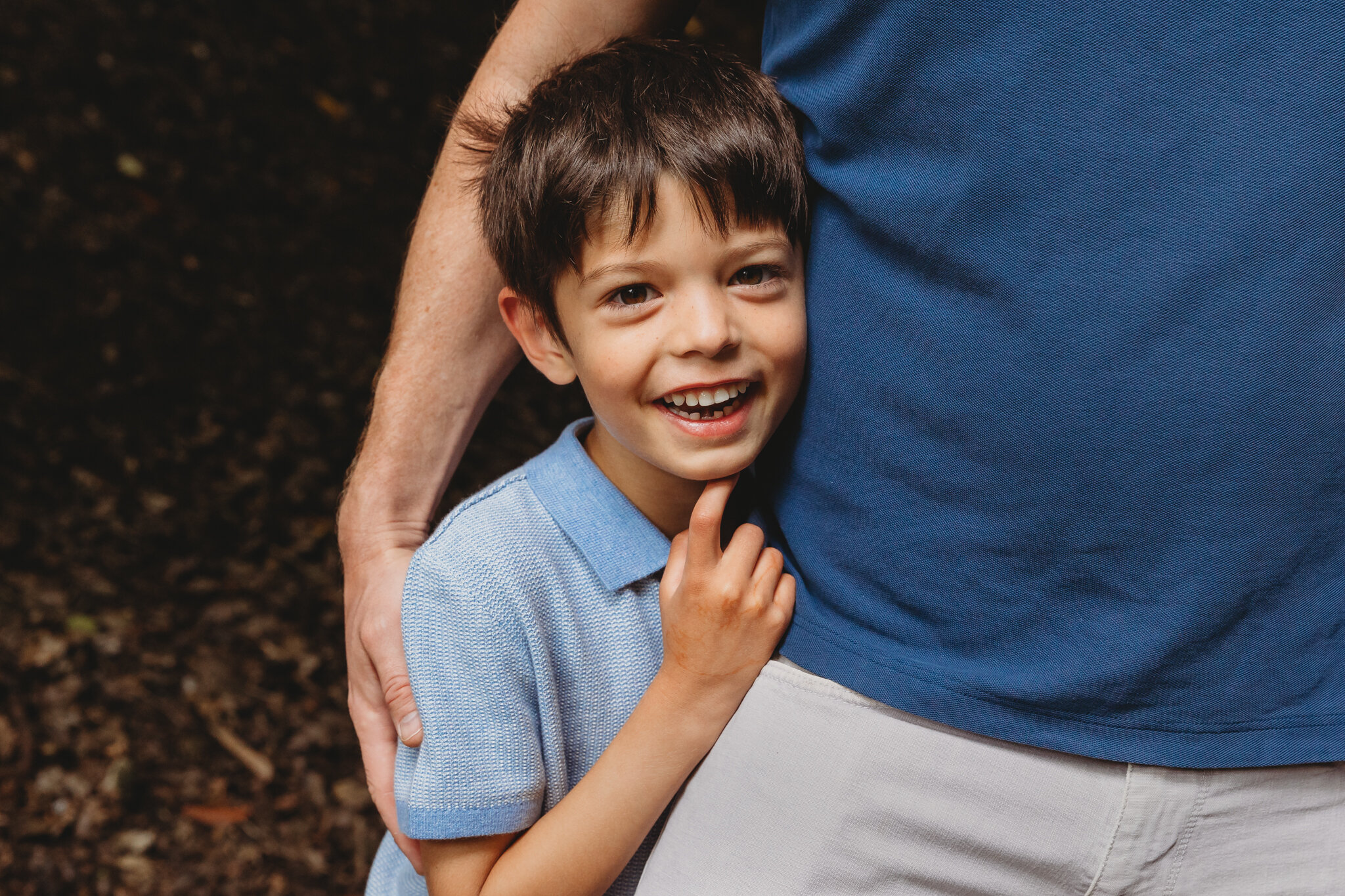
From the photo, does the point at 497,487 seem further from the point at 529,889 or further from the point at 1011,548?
the point at 1011,548

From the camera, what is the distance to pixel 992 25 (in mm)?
1058

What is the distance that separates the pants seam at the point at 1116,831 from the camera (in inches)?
44.1

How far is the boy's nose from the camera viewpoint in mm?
1195

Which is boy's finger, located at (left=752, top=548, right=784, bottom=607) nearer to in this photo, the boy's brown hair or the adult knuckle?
the boy's brown hair

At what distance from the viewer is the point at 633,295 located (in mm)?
1263

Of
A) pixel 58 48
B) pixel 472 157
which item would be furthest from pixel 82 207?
pixel 472 157

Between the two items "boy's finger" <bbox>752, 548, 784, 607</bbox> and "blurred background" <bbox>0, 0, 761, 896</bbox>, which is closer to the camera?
"boy's finger" <bbox>752, 548, 784, 607</bbox>

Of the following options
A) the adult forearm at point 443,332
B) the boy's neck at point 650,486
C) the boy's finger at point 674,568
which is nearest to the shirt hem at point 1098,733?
the boy's finger at point 674,568

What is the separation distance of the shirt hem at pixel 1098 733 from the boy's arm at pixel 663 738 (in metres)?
0.14

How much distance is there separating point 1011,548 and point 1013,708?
0.18 m

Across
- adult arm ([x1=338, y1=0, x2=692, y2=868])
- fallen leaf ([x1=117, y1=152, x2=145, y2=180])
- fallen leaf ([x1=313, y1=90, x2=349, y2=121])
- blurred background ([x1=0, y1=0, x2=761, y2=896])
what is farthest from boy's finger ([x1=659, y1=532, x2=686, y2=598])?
fallen leaf ([x1=313, y1=90, x2=349, y2=121])

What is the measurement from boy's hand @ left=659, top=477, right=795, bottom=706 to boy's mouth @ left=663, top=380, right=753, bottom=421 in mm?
107

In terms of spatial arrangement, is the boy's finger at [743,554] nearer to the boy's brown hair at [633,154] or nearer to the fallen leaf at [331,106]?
the boy's brown hair at [633,154]

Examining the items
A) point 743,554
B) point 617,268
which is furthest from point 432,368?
point 743,554
